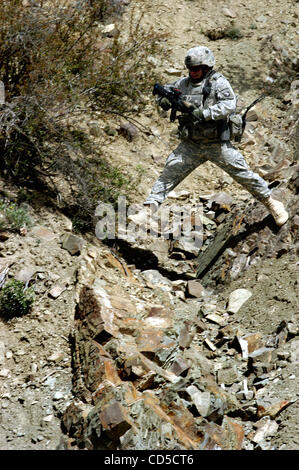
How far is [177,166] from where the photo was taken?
580 centimetres

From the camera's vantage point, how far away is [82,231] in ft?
21.0

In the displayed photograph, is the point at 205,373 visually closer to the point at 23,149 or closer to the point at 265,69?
the point at 23,149

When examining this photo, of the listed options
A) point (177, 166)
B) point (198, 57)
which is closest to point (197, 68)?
point (198, 57)

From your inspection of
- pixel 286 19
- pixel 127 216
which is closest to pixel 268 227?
pixel 127 216

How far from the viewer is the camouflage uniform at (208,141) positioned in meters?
5.32

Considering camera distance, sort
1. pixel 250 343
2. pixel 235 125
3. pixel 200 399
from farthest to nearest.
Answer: pixel 235 125, pixel 250 343, pixel 200 399

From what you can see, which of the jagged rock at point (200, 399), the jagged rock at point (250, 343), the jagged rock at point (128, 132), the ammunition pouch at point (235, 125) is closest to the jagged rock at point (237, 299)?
the jagged rock at point (250, 343)

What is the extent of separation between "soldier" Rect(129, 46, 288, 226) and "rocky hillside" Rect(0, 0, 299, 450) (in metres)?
0.55

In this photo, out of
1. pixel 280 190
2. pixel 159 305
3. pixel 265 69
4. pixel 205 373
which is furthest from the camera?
pixel 265 69

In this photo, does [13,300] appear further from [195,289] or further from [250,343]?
[250,343]

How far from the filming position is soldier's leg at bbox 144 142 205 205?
5770 millimetres

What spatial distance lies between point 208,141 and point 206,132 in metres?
0.15

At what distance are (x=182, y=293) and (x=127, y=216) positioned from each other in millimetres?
1456

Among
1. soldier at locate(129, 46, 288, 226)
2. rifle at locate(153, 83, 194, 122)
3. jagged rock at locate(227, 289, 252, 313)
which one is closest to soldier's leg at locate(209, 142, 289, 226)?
soldier at locate(129, 46, 288, 226)
